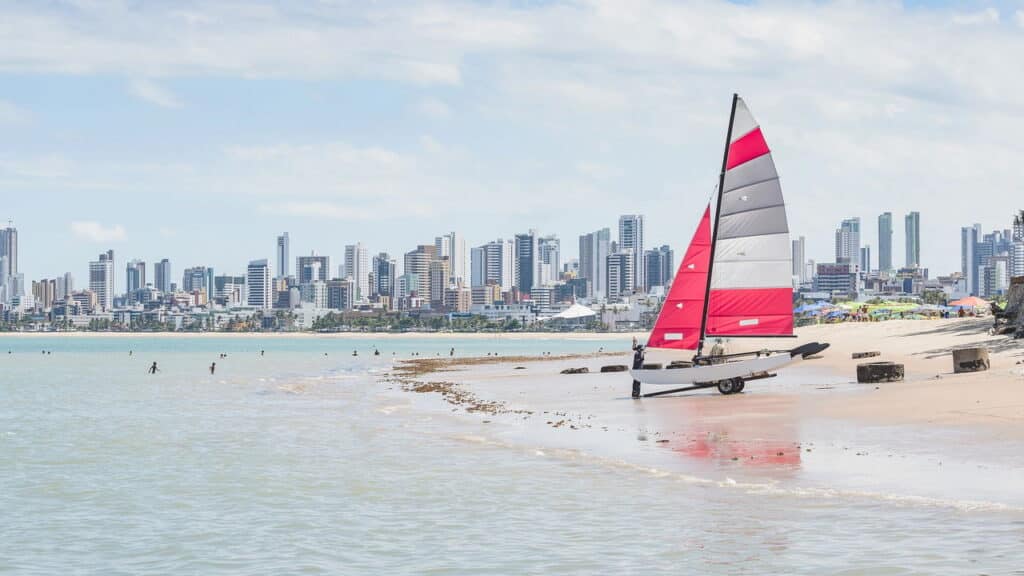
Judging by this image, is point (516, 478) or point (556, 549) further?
point (516, 478)

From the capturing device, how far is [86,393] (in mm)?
66812

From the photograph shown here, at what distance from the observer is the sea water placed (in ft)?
52.1

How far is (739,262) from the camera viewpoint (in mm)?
42906

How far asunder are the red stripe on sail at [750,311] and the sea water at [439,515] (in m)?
12.9

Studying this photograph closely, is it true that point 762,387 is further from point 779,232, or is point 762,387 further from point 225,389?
point 225,389

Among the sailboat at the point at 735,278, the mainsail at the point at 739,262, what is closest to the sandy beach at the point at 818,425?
the sailboat at the point at 735,278

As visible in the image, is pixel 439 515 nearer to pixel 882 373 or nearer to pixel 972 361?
pixel 882 373

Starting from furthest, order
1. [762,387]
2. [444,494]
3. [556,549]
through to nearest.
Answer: [762,387]
[444,494]
[556,549]

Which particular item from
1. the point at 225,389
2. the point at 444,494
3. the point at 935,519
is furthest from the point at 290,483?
the point at 225,389

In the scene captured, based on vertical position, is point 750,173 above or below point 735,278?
above

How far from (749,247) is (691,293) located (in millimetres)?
2861

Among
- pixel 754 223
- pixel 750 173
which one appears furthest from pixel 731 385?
pixel 750 173

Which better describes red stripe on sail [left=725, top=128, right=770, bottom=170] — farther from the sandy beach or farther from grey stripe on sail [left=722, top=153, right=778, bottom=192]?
the sandy beach

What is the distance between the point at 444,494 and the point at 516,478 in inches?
87.1
